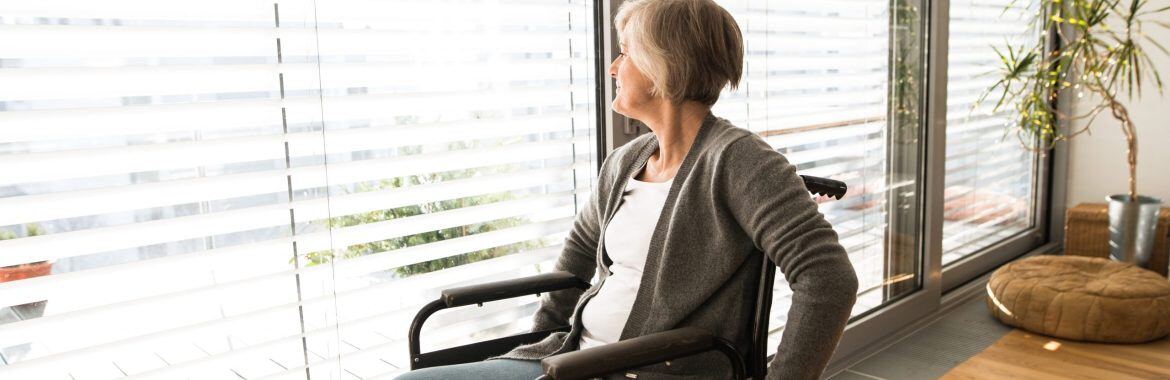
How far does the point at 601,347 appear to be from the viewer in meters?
1.37

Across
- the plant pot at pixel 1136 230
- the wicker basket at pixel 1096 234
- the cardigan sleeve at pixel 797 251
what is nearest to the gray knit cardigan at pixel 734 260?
the cardigan sleeve at pixel 797 251

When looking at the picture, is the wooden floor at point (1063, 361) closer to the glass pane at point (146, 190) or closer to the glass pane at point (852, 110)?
the glass pane at point (852, 110)

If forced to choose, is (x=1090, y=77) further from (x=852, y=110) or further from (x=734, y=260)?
(x=734, y=260)

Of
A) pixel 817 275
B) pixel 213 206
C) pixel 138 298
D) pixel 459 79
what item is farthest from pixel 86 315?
pixel 817 275

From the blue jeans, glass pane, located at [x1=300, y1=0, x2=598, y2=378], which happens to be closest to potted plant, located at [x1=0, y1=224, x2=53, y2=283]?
glass pane, located at [x1=300, y1=0, x2=598, y2=378]

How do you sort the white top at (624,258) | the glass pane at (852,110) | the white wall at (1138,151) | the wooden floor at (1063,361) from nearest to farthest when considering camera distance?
the white top at (624,258) → the glass pane at (852,110) → the wooden floor at (1063,361) → the white wall at (1138,151)


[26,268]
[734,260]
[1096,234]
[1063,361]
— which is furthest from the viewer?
[1096,234]

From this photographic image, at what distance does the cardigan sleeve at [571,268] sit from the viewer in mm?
1964

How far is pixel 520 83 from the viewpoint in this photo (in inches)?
87.8

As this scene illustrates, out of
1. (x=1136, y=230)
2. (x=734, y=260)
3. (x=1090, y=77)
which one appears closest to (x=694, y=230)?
(x=734, y=260)

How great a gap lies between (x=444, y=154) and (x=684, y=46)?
67cm

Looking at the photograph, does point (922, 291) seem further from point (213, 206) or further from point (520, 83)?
point (213, 206)

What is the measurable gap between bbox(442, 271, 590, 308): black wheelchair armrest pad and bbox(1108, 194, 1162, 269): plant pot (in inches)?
140

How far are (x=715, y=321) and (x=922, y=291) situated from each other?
2372 mm
